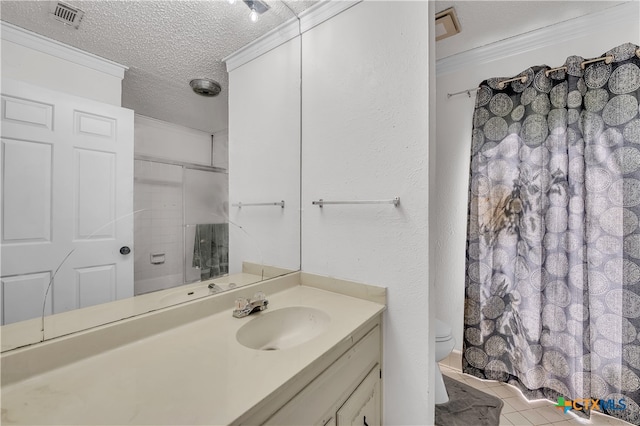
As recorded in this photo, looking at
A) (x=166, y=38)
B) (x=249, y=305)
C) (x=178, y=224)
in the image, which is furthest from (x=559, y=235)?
(x=166, y=38)

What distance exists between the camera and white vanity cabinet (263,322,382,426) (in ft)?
2.16

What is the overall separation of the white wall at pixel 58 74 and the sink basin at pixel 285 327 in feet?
2.92

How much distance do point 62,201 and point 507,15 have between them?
2414 mm

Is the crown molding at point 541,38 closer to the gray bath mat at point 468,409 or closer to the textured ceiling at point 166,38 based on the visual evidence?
the textured ceiling at point 166,38

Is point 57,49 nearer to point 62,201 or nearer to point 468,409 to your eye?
point 62,201

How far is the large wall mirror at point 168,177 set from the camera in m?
0.63

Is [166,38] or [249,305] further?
[249,305]

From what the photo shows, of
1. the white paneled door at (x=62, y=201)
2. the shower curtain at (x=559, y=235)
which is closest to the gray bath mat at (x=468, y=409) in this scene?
the shower curtain at (x=559, y=235)

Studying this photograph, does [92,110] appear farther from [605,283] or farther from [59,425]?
[605,283]

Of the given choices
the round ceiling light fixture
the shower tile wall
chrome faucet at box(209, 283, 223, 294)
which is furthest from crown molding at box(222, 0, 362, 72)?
chrome faucet at box(209, 283, 223, 294)

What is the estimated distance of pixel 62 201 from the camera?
0.66 meters

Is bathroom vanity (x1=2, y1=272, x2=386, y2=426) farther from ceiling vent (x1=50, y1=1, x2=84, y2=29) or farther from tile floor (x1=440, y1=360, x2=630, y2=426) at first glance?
tile floor (x1=440, y1=360, x2=630, y2=426)

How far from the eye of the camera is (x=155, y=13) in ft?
2.81

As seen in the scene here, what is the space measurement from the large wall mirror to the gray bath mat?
134 centimetres
